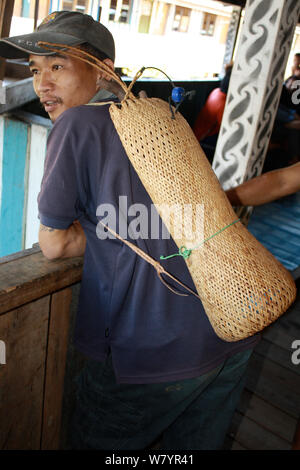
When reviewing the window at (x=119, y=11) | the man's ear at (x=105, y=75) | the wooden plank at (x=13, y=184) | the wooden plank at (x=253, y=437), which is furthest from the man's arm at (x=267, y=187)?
the window at (x=119, y=11)

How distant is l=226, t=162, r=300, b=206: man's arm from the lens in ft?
5.18

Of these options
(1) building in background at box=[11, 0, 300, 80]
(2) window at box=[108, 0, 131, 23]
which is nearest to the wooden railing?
(1) building in background at box=[11, 0, 300, 80]

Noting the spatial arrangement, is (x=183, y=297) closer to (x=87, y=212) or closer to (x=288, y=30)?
(x=87, y=212)

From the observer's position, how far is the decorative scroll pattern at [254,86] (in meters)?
2.46

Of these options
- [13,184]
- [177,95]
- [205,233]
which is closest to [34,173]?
[13,184]

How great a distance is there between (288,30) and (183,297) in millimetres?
2108

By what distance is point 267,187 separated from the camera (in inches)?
63.0

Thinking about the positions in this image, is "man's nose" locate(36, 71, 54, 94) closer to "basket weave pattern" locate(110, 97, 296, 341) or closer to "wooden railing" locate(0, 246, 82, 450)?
"basket weave pattern" locate(110, 97, 296, 341)

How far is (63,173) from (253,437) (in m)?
1.92

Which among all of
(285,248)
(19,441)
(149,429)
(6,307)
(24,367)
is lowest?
(285,248)

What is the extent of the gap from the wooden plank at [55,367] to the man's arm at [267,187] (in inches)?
29.3

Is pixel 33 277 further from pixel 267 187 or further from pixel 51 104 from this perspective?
pixel 267 187
